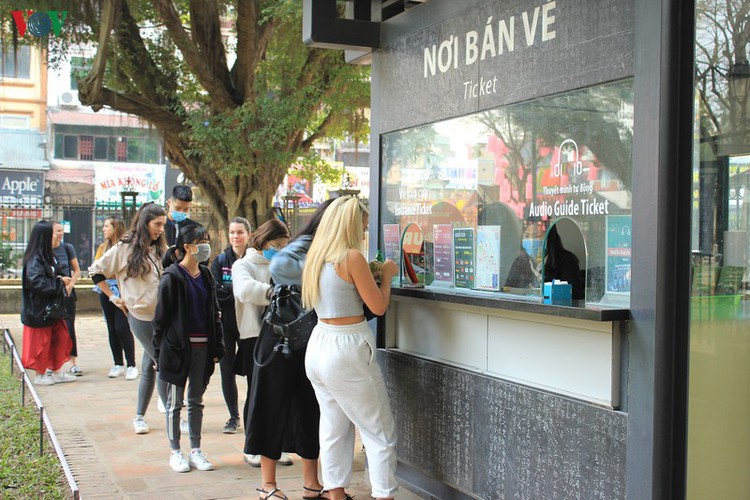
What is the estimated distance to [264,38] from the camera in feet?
45.2

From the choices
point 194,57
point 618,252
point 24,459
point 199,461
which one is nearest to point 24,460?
point 24,459

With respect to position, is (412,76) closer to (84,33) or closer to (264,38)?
(264,38)

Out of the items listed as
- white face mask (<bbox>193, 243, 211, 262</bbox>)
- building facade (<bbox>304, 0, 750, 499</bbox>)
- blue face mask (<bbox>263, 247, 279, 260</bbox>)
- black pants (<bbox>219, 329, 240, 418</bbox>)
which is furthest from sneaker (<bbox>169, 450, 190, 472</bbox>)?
building facade (<bbox>304, 0, 750, 499</bbox>)

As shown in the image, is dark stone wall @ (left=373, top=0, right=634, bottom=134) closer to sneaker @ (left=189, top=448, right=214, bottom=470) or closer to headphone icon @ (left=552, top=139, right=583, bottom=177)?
headphone icon @ (left=552, top=139, right=583, bottom=177)

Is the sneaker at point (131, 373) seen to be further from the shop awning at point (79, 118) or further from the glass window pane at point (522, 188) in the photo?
the shop awning at point (79, 118)

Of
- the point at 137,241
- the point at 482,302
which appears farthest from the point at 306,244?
the point at 137,241

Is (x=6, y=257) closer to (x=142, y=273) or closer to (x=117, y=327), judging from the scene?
(x=117, y=327)

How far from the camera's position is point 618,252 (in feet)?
12.4

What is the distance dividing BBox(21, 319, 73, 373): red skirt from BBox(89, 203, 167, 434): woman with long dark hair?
1939 millimetres

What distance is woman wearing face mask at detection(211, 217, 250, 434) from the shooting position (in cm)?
675

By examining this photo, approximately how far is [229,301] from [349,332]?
7.73ft

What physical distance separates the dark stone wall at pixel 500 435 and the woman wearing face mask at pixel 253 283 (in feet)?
3.32

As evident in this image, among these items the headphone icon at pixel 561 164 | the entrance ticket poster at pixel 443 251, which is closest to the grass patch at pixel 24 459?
the entrance ticket poster at pixel 443 251

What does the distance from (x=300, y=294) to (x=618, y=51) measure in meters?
2.28
